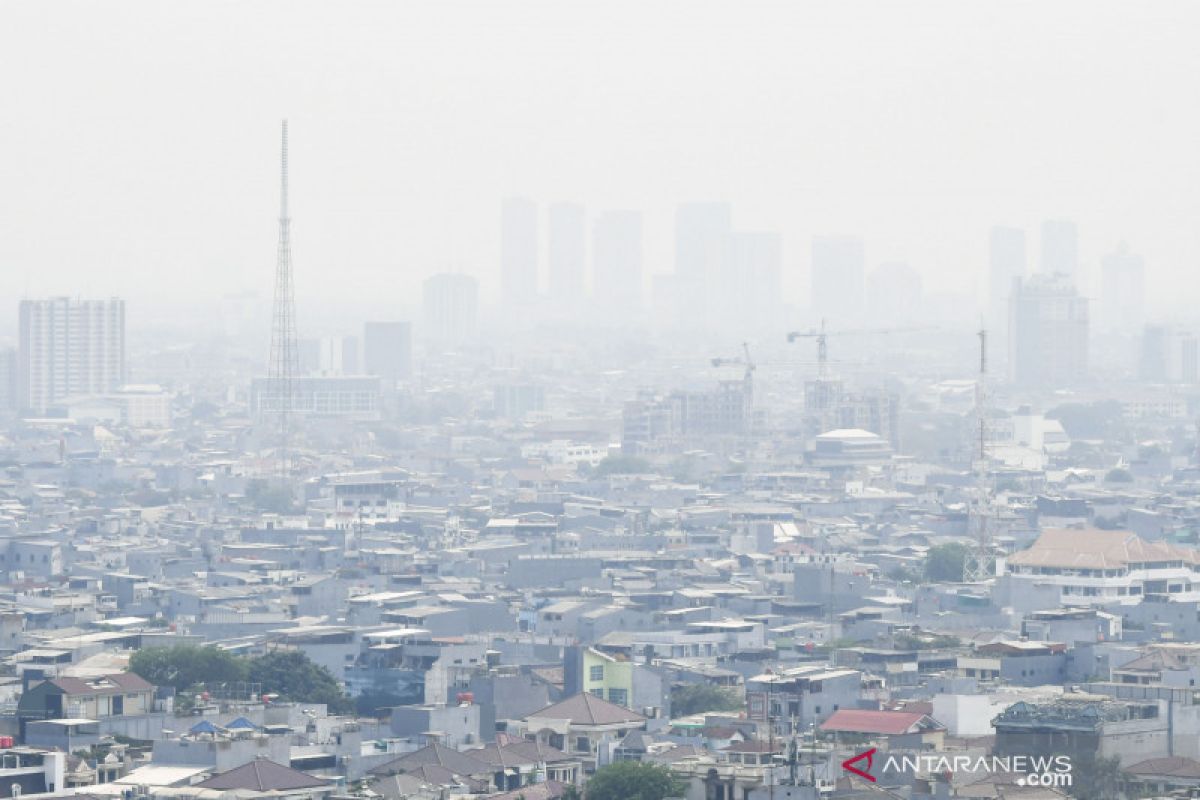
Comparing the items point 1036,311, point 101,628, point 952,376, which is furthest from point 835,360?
point 101,628

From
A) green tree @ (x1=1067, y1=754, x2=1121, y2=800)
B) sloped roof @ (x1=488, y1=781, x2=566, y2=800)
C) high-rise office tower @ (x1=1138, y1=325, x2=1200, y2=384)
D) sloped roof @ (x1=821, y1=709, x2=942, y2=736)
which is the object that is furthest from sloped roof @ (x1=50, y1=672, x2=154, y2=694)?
high-rise office tower @ (x1=1138, y1=325, x2=1200, y2=384)

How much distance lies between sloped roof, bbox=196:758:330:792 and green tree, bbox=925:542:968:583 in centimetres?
2395

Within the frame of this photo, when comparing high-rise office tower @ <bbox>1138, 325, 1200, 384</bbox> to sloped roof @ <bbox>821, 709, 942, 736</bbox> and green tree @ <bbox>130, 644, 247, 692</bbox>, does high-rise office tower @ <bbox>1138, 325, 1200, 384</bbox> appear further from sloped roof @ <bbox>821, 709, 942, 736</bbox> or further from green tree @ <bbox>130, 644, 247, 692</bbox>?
sloped roof @ <bbox>821, 709, 942, 736</bbox>

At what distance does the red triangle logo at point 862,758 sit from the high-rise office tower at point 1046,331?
108 meters

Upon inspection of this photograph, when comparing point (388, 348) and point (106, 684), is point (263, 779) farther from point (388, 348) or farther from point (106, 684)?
point (388, 348)

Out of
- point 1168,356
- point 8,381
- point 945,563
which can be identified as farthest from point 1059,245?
point 945,563

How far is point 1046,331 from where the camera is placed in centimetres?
13750

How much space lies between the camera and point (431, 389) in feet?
454

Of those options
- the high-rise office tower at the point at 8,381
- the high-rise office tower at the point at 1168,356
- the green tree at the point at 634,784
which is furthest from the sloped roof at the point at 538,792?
the high-rise office tower at the point at 1168,356

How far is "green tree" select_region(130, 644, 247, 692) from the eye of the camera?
33344mm

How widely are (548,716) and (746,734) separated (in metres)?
1.96

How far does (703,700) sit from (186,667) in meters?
4.32

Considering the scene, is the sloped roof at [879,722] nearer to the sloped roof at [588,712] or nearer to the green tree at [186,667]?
the sloped roof at [588,712]

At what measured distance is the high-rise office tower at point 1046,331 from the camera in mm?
136000
